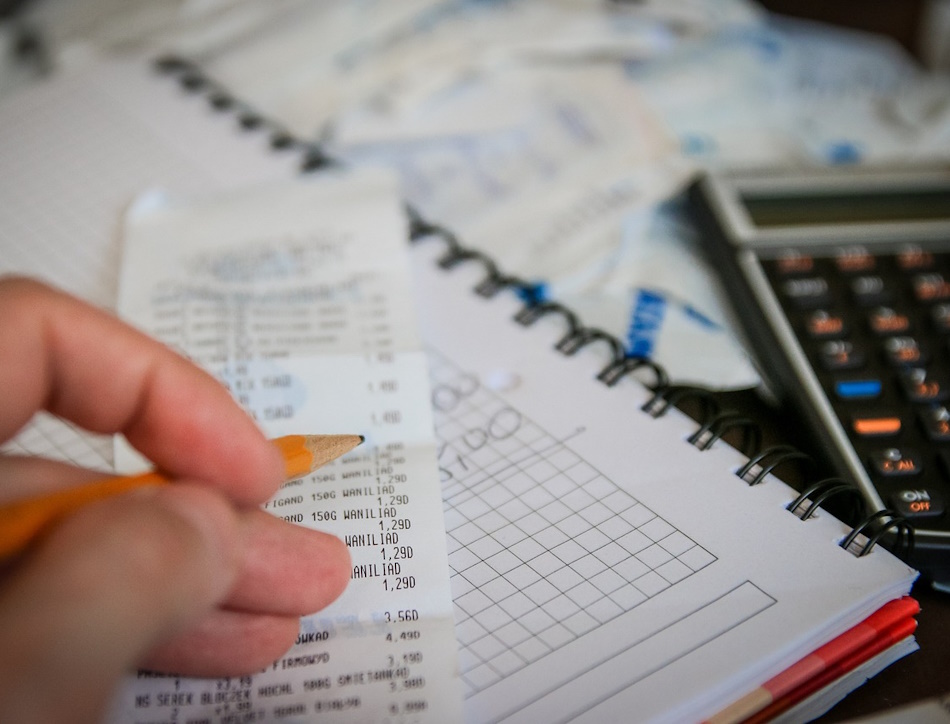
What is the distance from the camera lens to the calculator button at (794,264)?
461 millimetres

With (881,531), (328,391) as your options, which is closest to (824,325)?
(881,531)

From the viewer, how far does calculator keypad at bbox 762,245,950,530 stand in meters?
0.37

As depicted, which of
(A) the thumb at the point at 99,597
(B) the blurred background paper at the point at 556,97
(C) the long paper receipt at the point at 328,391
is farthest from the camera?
(B) the blurred background paper at the point at 556,97

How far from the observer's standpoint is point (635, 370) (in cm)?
42

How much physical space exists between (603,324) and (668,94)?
27 cm

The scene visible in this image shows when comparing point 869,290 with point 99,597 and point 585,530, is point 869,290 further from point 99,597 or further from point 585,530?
point 99,597

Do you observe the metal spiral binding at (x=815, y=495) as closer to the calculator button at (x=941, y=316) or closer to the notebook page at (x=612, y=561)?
the notebook page at (x=612, y=561)

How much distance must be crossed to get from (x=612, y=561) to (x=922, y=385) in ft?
0.61

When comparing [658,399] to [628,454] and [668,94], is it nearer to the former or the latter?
[628,454]

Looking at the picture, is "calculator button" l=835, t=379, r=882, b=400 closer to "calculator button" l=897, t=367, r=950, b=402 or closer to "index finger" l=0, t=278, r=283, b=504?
"calculator button" l=897, t=367, r=950, b=402

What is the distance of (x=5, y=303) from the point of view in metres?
0.25

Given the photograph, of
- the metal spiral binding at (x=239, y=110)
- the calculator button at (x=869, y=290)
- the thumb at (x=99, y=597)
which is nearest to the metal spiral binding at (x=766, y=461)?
the calculator button at (x=869, y=290)

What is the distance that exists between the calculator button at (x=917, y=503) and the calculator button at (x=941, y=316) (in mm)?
111

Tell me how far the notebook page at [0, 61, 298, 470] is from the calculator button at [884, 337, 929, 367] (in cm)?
35
